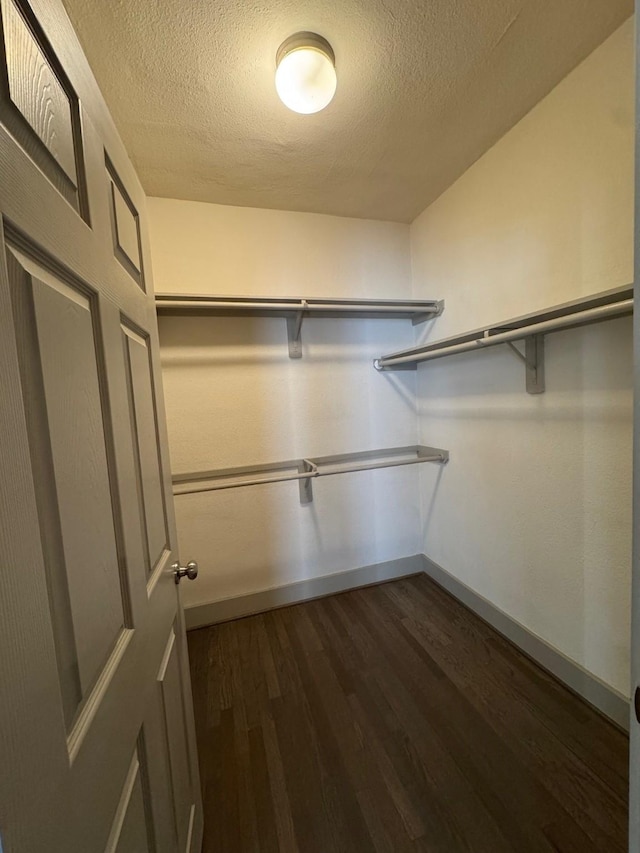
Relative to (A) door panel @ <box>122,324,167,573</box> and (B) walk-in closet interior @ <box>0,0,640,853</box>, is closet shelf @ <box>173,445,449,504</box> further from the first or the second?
(A) door panel @ <box>122,324,167,573</box>

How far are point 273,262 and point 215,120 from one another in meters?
0.73

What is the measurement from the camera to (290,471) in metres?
2.17

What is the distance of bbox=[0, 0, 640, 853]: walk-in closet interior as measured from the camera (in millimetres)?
463

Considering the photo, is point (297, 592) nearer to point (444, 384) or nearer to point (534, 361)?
point (444, 384)

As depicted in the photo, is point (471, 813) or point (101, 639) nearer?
point (101, 639)

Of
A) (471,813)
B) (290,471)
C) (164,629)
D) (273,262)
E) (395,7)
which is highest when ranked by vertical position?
(395,7)

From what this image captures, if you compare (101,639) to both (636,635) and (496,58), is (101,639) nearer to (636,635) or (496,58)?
(636,635)

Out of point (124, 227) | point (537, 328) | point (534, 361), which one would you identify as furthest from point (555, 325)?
point (124, 227)

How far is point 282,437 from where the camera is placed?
2.13m

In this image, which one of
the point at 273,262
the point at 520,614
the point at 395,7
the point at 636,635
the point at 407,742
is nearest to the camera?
the point at 636,635

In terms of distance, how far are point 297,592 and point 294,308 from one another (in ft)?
5.82

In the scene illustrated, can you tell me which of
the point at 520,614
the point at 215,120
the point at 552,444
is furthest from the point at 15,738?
the point at 520,614

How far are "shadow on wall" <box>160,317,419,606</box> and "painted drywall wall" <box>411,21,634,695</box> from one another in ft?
1.54

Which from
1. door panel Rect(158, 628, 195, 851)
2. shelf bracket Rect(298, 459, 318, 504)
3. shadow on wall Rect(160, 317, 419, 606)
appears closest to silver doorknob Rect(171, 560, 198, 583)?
door panel Rect(158, 628, 195, 851)
